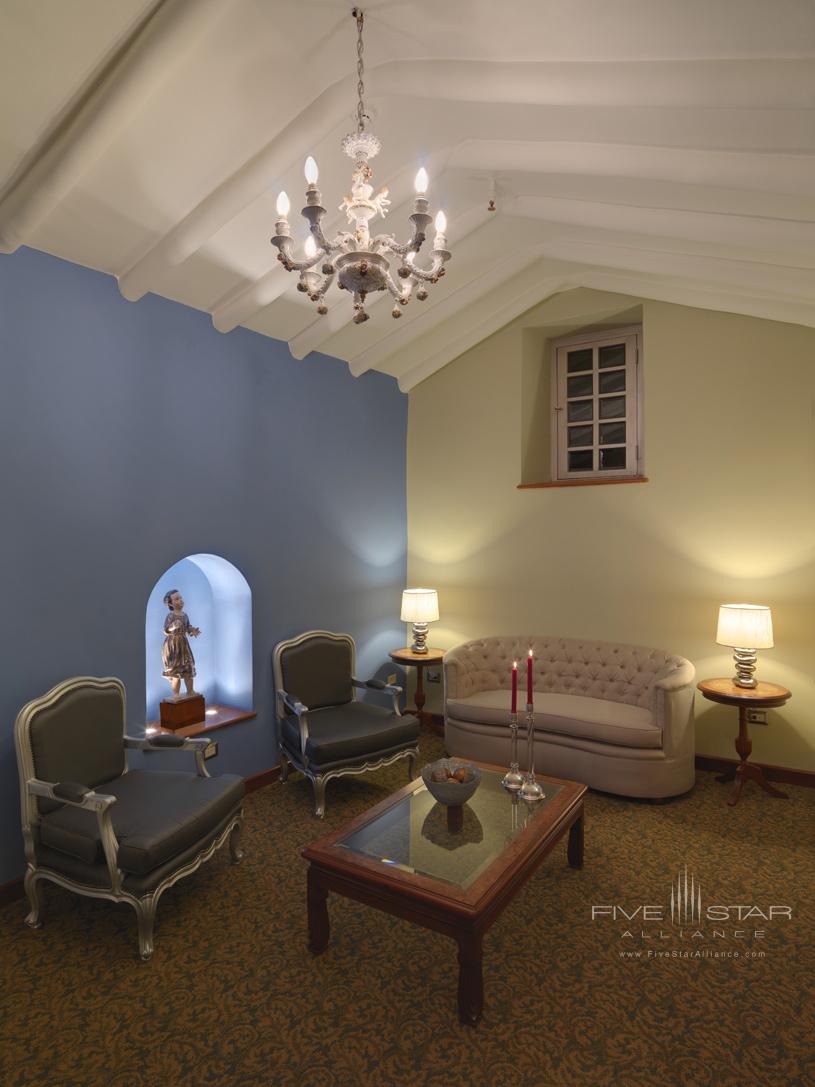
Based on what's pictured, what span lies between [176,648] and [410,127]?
3.37 m

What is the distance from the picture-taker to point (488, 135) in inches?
122

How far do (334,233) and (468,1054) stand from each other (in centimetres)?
398

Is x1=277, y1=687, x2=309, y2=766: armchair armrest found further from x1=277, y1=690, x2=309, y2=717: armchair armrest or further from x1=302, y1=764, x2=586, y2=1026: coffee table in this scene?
x1=302, y1=764, x2=586, y2=1026: coffee table

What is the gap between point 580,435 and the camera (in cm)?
558

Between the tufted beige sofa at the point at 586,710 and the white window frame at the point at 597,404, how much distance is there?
A: 1.52 m

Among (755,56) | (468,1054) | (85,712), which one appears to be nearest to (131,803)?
(85,712)

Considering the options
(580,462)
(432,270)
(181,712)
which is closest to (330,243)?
(432,270)

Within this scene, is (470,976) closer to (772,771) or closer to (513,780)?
(513,780)

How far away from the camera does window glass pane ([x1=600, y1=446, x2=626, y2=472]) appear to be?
17.4 feet

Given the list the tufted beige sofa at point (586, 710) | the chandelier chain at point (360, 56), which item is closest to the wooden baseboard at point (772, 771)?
the tufted beige sofa at point (586, 710)

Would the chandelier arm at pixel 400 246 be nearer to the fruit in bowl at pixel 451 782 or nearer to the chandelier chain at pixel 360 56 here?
the chandelier chain at pixel 360 56

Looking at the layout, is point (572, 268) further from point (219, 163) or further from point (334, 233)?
point (219, 163)

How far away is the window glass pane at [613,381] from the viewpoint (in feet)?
17.6

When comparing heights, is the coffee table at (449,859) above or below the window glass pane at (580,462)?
below
